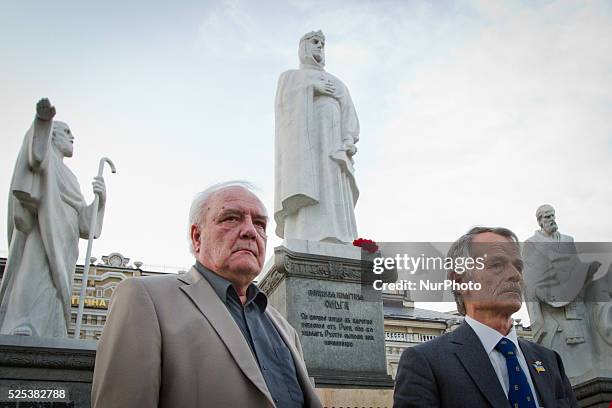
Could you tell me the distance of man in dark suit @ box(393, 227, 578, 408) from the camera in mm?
2787

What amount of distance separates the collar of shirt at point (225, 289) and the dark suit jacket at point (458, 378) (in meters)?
0.78

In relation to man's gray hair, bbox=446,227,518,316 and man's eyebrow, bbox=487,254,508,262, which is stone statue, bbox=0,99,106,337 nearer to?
man's gray hair, bbox=446,227,518,316

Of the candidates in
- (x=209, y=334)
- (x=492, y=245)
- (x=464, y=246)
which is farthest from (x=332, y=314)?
(x=209, y=334)

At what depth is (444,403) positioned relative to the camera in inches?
110

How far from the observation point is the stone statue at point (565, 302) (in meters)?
10.1

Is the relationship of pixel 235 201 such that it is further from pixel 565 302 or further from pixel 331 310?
pixel 565 302

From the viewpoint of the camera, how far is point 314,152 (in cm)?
1022

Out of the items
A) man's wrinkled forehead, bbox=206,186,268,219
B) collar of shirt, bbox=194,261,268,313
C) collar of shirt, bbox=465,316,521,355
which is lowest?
collar of shirt, bbox=465,316,521,355

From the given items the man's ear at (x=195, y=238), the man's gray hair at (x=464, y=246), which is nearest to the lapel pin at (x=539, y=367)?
the man's gray hair at (x=464, y=246)

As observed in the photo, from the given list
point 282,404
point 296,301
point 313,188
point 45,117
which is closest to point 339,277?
point 296,301

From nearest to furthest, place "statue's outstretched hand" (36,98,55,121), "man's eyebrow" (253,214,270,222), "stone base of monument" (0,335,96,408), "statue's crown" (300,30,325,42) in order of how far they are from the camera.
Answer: "man's eyebrow" (253,214,270,222) < "stone base of monument" (0,335,96,408) < "statue's outstretched hand" (36,98,55,121) < "statue's crown" (300,30,325,42)

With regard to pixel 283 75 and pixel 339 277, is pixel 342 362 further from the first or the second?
pixel 283 75

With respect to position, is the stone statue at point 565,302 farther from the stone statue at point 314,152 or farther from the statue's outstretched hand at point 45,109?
the statue's outstretched hand at point 45,109

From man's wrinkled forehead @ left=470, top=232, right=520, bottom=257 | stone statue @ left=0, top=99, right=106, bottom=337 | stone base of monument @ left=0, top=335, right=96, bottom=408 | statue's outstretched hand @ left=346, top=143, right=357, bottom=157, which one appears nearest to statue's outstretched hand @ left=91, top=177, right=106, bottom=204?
stone statue @ left=0, top=99, right=106, bottom=337
